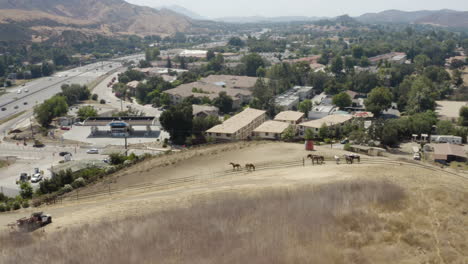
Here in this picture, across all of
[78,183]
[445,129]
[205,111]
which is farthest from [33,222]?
[445,129]

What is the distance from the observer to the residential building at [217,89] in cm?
4562

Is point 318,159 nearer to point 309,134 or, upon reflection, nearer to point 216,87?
point 309,134

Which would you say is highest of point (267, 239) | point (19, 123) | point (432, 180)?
point (432, 180)

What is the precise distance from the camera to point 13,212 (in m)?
15.9

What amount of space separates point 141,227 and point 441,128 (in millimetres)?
24954

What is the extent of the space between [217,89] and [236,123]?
1921 centimetres

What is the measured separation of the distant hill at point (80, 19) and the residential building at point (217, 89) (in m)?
68.2

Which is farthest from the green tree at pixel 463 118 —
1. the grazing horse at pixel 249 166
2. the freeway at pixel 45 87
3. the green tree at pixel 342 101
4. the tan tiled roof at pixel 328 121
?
the freeway at pixel 45 87

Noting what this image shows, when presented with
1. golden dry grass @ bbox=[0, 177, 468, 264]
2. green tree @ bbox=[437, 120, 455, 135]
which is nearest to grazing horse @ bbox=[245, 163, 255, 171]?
golden dry grass @ bbox=[0, 177, 468, 264]

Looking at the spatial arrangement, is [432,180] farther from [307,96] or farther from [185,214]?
[307,96]

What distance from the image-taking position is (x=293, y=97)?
1769 inches

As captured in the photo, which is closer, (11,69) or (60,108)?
(60,108)

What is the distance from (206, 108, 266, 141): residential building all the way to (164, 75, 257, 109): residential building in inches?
444

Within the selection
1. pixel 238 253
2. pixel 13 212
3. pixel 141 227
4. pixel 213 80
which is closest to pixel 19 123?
pixel 213 80
